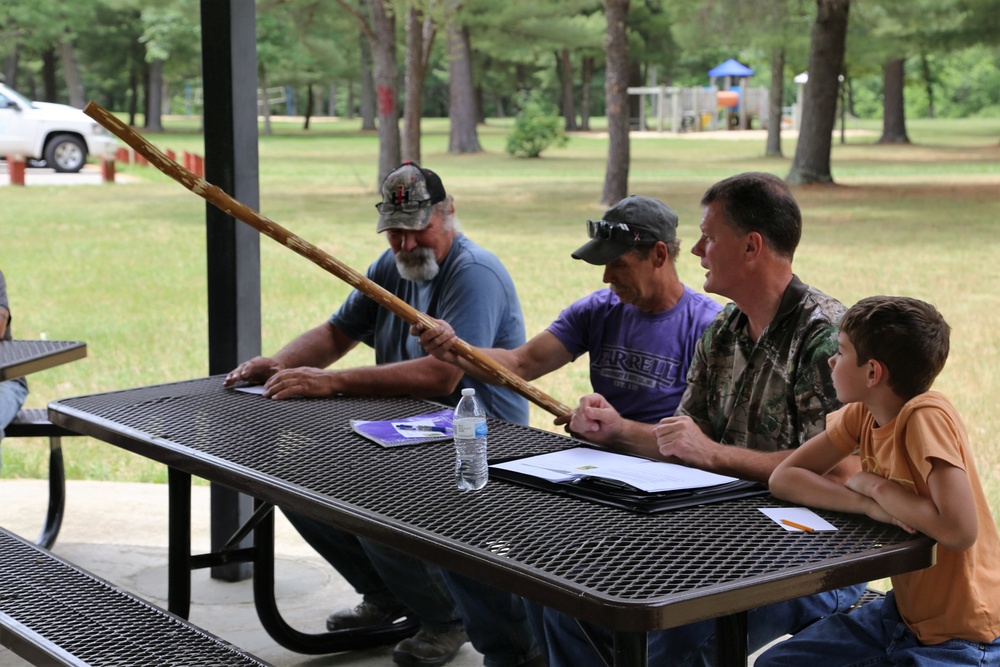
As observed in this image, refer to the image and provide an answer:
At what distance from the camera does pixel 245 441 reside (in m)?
3.09

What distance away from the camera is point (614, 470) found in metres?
2.65

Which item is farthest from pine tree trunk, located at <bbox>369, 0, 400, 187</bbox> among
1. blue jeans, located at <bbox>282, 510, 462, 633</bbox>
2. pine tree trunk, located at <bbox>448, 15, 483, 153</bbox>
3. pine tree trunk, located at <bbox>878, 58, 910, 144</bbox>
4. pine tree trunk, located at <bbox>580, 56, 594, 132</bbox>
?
pine tree trunk, located at <bbox>580, 56, 594, 132</bbox>

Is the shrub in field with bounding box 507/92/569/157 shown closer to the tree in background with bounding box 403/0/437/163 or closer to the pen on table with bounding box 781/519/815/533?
the tree in background with bounding box 403/0/437/163

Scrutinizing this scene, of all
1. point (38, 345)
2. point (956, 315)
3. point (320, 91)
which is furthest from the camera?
point (320, 91)

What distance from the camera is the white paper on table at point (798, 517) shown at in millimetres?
2314

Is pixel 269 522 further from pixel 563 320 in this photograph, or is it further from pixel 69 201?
pixel 69 201

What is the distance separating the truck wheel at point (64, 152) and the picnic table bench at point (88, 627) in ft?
63.2

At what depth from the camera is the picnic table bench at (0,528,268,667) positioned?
279cm

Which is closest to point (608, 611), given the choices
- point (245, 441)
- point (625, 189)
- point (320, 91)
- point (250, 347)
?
point (245, 441)

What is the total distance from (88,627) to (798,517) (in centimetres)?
168

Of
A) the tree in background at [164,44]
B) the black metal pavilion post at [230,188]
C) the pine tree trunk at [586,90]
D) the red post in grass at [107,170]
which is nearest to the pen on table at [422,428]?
the black metal pavilion post at [230,188]

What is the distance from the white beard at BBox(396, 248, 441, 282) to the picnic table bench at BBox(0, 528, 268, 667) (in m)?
1.27

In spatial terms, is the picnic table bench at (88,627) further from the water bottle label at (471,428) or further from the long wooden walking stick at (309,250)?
the long wooden walking stick at (309,250)

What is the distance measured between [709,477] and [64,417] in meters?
1.83
